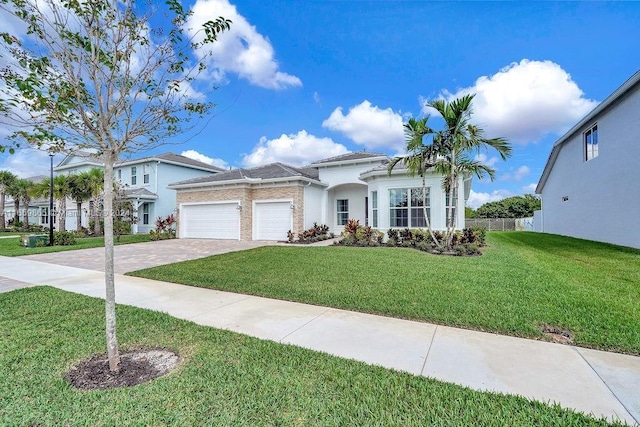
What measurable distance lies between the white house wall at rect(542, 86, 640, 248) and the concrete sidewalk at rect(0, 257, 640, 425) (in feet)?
40.1

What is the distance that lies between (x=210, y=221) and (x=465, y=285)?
16105 mm

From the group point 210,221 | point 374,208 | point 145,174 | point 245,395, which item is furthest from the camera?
point 145,174

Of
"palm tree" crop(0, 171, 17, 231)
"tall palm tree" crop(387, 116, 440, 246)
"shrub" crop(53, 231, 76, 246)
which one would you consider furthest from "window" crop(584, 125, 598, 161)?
"palm tree" crop(0, 171, 17, 231)

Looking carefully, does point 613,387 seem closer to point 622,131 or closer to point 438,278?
point 438,278

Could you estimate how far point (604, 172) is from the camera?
44.0 feet

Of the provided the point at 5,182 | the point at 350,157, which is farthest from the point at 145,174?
the point at 350,157

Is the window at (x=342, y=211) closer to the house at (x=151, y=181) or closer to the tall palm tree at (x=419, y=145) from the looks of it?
the tall palm tree at (x=419, y=145)

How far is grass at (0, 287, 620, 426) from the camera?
238 cm

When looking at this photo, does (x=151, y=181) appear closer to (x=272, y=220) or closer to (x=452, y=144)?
(x=272, y=220)

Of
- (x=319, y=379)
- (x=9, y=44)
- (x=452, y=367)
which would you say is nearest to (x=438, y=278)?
(x=452, y=367)

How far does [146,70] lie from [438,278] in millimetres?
7038

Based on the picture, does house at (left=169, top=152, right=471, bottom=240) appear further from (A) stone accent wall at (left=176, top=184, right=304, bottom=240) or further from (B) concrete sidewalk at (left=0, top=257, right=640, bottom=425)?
(B) concrete sidewalk at (left=0, top=257, right=640, bottom=425)

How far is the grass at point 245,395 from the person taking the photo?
2.38 m

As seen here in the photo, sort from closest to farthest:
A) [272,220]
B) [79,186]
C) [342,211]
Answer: [272,220] → [342,211] → [79,186]
